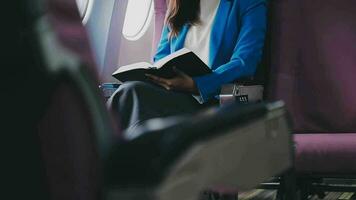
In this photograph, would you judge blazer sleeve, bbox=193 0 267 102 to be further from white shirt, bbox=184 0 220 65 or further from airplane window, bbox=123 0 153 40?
airplane window, bbox=123 0 153 40

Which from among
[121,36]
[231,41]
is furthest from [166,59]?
[121,36]

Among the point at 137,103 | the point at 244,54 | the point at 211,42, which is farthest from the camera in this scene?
the point at 211,42

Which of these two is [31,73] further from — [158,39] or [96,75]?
[158,39]

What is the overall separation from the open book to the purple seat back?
1.51 ft

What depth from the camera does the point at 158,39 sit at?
276 cm

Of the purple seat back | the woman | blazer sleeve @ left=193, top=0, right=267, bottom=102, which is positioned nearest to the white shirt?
the woman

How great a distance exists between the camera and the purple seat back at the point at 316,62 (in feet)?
7.64

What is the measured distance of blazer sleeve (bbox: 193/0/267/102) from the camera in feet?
6.88

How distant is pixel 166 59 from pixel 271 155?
1128mm

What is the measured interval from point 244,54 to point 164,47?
504mm

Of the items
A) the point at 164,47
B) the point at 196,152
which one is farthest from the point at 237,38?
the point at 196,152

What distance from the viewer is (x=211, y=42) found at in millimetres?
2312

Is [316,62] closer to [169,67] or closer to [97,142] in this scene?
[169,67]

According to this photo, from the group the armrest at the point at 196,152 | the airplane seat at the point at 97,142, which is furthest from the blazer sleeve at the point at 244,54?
the airplane seat at the point at 97,142
